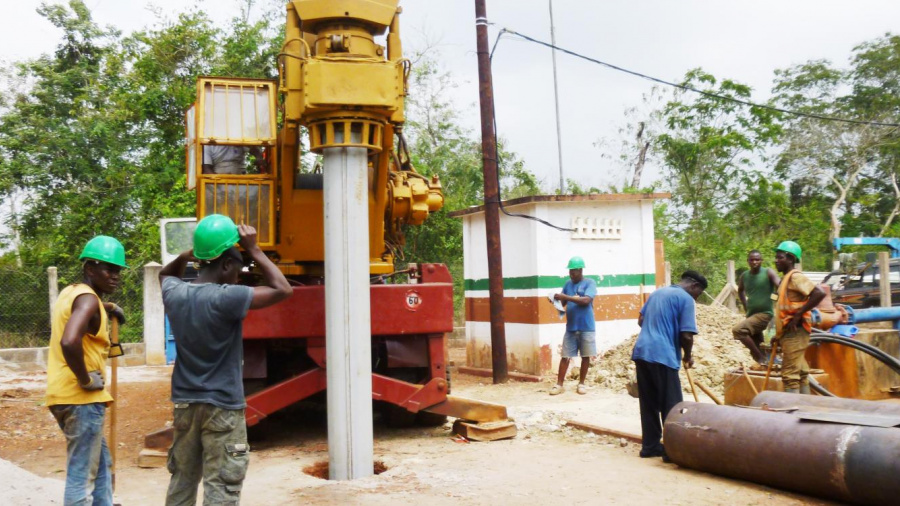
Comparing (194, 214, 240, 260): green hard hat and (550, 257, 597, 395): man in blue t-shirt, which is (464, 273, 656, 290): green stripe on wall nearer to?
(550, 257, 597, 395): man in blue t-shirt

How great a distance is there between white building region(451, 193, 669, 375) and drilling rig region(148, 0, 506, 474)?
4.18 metres

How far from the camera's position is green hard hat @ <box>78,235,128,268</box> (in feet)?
14.7

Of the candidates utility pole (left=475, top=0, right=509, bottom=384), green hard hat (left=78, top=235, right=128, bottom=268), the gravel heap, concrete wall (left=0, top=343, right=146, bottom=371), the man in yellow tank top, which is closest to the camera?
the man in yellow tank top

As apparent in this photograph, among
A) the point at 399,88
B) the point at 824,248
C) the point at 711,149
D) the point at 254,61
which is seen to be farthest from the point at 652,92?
the point at 399,88

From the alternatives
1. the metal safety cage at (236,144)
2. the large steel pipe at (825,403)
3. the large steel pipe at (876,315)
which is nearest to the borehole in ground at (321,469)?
the metal safety cage at (236,144)

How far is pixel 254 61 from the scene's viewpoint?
19266mm

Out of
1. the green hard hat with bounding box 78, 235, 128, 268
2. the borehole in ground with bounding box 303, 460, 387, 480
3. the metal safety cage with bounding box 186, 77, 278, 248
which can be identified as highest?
the metal safety cage with bounding box 186, 77, 278, 248

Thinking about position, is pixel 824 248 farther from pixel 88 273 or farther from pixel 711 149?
pixel 88 273

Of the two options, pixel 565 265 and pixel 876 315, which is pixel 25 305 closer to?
pixel 565 265

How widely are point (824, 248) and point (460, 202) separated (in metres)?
15.7

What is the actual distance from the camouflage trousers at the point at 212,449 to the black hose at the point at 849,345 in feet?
→ 19.5

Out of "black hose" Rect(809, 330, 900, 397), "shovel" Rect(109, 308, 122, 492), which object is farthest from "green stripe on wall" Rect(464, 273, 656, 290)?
"shovel" Rect(109, 308, 122, 492)

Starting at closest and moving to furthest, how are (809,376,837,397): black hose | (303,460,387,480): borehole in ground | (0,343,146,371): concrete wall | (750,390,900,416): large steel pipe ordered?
(750,390,900,416): large steel pipe → (303,460,387,480): borehole in ground → (809,376,837,397): black hose → (0,343,146,371): concrete wall

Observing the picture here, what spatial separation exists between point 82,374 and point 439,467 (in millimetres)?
3054
